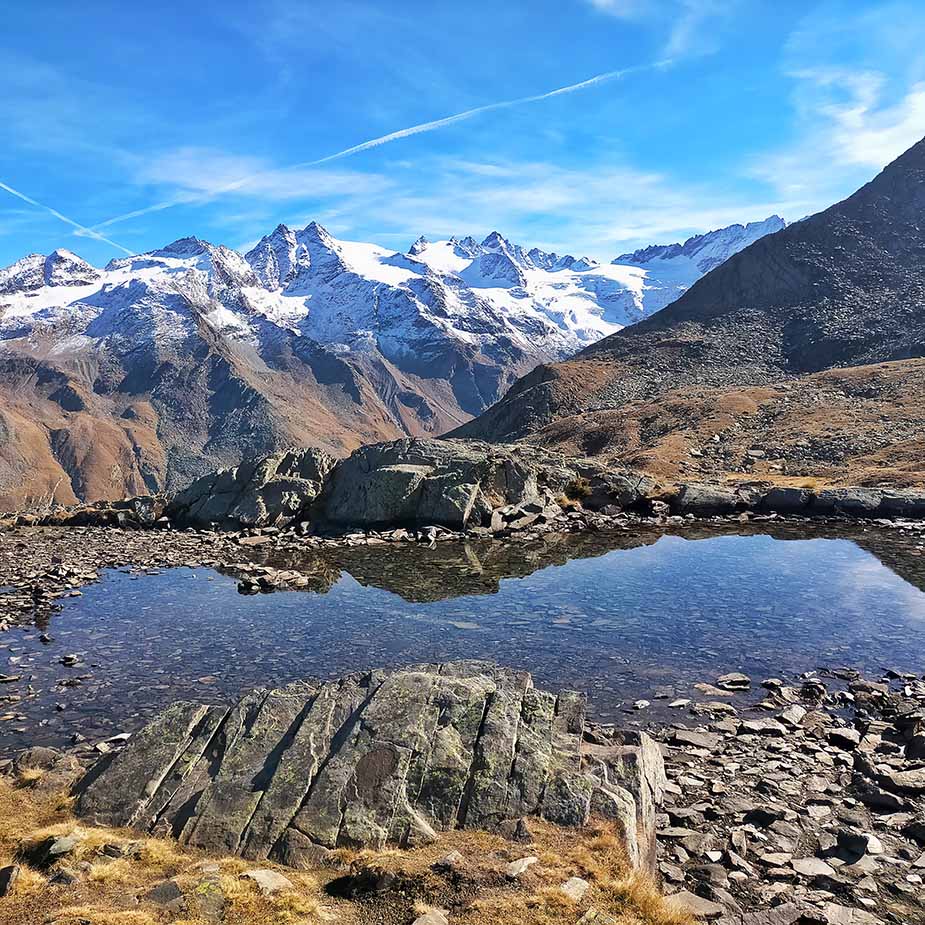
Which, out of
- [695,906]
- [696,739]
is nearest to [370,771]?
[695,906]

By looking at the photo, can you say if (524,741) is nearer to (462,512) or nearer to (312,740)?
(312,740)

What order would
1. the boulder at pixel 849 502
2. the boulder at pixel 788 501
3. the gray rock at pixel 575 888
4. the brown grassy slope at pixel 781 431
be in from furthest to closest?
1. the brown grassy slope at pixel 781 431
2. the boulder at pixel 788 501
3. the boulder at pixel 849 502
4. the gray rock at pixel 575 888

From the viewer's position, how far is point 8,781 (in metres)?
16.1

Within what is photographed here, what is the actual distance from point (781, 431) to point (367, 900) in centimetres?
9390

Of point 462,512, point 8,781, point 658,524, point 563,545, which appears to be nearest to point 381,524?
point 462,512

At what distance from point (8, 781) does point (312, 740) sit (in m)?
7.71

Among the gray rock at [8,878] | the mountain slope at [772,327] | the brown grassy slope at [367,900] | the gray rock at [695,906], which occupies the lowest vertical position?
the gray rock at [695,906]

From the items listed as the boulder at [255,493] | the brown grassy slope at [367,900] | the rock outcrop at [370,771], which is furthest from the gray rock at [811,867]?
the boulder at [255,493]

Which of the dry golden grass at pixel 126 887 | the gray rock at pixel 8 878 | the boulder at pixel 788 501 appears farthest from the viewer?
the boulder at pixel 788 501

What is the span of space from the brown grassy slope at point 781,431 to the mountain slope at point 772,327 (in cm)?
266

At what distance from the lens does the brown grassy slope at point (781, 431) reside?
7375cm

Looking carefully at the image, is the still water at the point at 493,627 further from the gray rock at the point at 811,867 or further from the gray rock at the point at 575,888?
the gray rock at the point at 575,888

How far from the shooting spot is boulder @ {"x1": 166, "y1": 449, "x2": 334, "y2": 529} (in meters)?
60.5

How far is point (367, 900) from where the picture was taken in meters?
11.1
